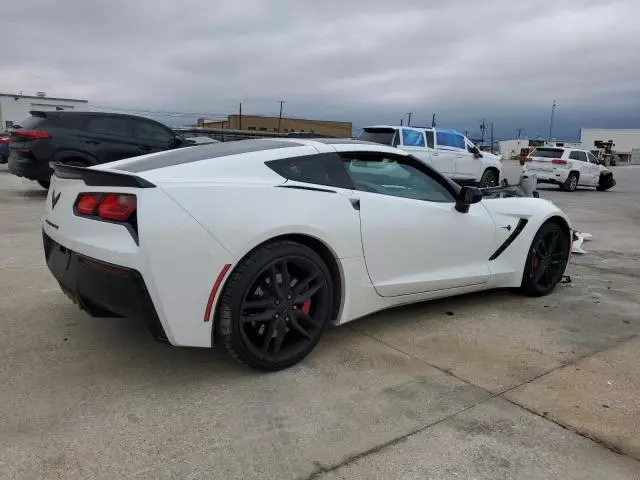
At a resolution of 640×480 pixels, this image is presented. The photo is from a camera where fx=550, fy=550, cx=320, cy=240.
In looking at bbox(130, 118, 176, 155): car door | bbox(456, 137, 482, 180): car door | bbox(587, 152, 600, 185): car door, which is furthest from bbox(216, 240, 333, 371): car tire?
bbox(587, 152, 600, 185): car door

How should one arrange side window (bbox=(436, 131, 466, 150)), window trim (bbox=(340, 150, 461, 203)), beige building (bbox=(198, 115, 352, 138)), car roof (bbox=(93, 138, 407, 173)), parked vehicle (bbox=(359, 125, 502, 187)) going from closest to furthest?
1. car roof (bbox=(93, 138, 407, 173))
2. window trim (bbox=(340, 150, 461, 203))
3. parked vehicle (bbox=(359, 125, 502, 187))
4. side window (bbox=(436, 131, 466, 150))
5. beige building (bbox=(198, 115, 352, 138))

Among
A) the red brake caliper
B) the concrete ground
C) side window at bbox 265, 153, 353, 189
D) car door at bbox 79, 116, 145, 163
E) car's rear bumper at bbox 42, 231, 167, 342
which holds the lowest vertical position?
the concrete ground

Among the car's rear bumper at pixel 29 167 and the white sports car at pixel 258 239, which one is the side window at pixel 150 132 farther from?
the white sports car at pixel 258 239

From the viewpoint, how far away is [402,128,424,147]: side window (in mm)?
14531

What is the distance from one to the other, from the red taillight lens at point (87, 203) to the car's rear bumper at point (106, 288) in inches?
9.3

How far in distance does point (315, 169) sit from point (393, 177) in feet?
2.43

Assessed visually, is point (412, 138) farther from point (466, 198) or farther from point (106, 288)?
point (106, 288)

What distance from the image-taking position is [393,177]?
396 cm

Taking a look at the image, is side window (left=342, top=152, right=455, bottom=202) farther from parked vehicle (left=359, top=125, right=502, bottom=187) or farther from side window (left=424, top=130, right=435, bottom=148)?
side window (left=424, top=130, right=435, bottom=148)

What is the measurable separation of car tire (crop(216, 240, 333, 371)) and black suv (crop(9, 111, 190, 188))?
26.0 feet

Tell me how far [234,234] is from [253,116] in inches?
2699

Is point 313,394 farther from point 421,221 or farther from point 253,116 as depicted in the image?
point 253,116

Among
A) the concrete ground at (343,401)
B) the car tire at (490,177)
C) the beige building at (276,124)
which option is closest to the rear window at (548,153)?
the car tire at (490,177)

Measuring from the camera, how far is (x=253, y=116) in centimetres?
6919
